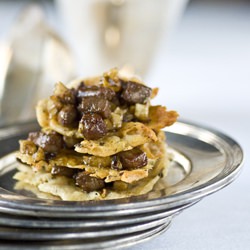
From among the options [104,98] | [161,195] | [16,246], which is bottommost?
[16,246]

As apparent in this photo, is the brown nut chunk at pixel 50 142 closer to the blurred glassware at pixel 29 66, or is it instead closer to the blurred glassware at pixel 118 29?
the blurred glassware at pixel 29 66

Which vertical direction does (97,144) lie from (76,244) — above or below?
above

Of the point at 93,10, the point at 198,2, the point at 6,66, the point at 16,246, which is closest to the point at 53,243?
the point at 16,246

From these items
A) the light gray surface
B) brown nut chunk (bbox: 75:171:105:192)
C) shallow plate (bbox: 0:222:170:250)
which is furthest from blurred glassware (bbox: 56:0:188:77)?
shallow plate (bbox: 0:222:170:250)

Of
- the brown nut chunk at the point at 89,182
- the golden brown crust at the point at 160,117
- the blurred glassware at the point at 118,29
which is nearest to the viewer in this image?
the brown nut chunk at the point at 89,182

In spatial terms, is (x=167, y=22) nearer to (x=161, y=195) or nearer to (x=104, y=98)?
(x=104, y=98)

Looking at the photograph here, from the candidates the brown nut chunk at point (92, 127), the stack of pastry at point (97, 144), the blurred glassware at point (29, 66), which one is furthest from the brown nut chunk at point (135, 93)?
the blurred glassware at point (29, 66)

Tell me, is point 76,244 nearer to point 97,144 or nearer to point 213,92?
point 97,144

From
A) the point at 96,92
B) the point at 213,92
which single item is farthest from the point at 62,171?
the point at 213,92
